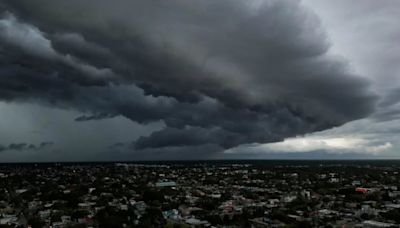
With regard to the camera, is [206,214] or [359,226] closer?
[359,226]

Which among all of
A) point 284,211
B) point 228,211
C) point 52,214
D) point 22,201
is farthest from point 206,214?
point 22,201

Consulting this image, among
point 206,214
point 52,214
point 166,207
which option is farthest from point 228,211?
point 52,214

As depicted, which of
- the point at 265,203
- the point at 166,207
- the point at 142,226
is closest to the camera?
the point at 142,226

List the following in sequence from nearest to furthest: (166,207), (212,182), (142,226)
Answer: (142,226)
(166,207)
(212,182)

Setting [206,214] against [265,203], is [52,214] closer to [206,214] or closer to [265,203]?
[206,214]

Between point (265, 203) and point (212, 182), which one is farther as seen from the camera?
point (212, 182)

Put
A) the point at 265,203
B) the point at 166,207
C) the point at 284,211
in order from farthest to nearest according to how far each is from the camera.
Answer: the point at 265,203
the point at 166,207
the point at 284,211

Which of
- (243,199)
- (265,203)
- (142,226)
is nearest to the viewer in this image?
(142,226)

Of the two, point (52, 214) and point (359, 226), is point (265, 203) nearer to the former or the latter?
point (359, 226)
